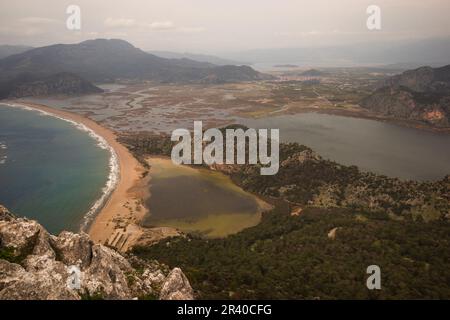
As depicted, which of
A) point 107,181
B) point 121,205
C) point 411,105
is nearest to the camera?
point 121,205

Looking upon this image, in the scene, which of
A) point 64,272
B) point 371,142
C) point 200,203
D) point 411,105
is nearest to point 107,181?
point 200,203

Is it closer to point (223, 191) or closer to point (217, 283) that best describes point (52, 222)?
point (223, 191)

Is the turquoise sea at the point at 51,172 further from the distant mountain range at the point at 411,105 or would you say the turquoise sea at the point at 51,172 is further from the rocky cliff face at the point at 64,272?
the distant mountain range at the point at 411,105

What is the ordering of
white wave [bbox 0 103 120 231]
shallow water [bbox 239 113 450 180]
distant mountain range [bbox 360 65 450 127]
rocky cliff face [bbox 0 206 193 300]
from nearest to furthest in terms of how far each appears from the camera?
rocky cliff face [bbox 0 206 193 300] < white wave [bbox 0 103 120 231] < shallow water [bbox 239 113 450 180] < distant mountain range [bbox 360 65 450 127]

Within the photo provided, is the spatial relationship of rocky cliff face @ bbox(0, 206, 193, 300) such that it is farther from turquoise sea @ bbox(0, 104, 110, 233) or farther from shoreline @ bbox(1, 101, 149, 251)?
turquoise sea @ bbox(0, 104, 110, 233)

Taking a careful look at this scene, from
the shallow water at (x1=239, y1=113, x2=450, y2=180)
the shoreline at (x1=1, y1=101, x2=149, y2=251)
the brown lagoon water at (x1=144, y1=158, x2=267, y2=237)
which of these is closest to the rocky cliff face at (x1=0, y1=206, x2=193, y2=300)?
the shoreline at (x1=1, y1=101, x2=149, y2=251)

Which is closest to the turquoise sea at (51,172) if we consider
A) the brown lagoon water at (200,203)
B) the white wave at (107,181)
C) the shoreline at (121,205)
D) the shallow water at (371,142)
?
the white wave at (107,181)

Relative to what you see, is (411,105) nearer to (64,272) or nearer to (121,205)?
(121,205)

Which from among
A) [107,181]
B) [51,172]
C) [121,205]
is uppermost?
[51,172]
